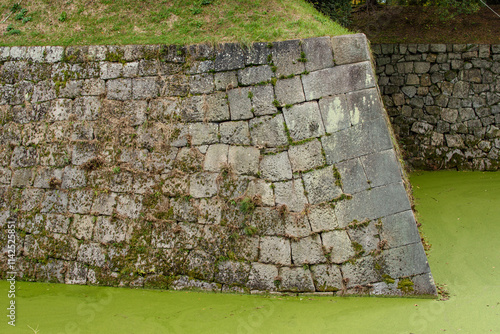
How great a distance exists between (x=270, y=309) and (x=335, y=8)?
6437mm

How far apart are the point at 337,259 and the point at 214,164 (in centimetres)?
176

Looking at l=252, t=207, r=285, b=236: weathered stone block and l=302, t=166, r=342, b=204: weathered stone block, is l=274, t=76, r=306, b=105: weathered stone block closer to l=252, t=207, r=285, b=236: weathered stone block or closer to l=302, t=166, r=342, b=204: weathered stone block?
l=302, t=166, r=342, b=204: weathered stone block

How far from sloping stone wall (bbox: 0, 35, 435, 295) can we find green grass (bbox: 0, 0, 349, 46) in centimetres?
29

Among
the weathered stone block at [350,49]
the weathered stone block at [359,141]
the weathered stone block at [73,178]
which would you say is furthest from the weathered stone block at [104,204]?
the weathered stone block at [350,49]

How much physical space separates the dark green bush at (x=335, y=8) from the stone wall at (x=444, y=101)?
1311mm

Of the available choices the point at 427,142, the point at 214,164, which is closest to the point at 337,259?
the point at 214,164

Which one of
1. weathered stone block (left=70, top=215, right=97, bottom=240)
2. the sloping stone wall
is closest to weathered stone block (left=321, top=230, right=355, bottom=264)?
the sloping stone wall

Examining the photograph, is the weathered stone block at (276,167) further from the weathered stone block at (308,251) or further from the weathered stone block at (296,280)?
the weathered stone block at (296,280)

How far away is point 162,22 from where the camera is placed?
19.7 ft

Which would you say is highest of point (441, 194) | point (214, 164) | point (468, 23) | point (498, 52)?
point (468, 23)

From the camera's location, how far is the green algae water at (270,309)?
422 cm

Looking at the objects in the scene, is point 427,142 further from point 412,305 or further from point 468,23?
point 412,305

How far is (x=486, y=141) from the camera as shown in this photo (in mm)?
9148

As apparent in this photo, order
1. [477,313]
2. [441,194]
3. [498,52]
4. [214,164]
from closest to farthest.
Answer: [477,313]
[214,164]
[441,194]
[498,52]
